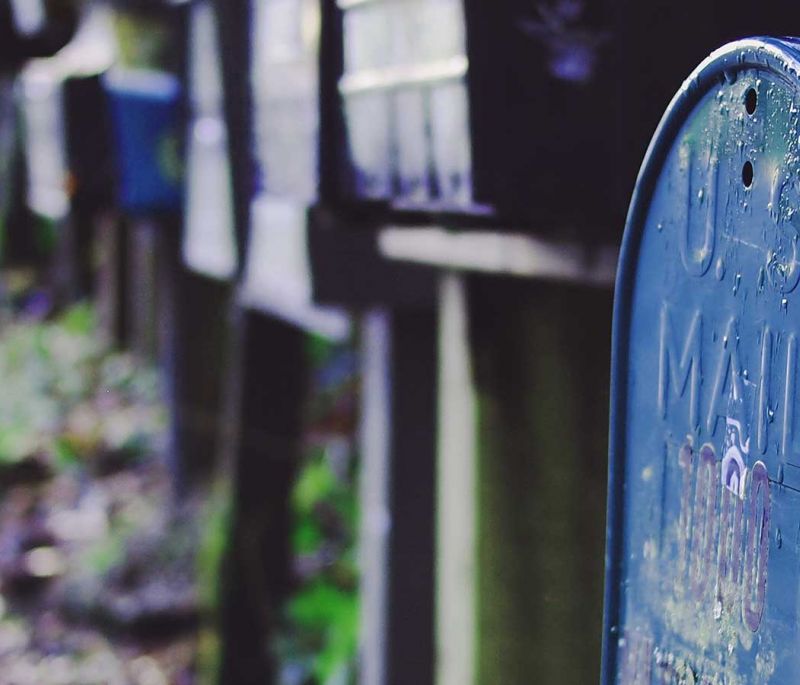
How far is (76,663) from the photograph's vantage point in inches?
273

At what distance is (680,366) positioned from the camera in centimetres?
132

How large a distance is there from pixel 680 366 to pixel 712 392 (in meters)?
0.08

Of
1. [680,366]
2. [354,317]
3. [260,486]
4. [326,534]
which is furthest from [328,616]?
[680,366]

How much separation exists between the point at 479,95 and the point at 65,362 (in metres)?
11.2

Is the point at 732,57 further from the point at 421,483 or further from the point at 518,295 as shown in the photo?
the point at 421,483

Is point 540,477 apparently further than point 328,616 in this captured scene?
No

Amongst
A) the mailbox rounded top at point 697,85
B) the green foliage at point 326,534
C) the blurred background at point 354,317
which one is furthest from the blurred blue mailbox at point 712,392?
the green foliage at point 326,534

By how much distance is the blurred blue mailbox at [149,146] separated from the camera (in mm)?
6113

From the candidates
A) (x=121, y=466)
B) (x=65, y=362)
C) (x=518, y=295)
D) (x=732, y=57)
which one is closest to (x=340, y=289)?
(x=518, y=295)

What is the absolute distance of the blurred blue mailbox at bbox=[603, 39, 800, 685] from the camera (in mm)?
1098

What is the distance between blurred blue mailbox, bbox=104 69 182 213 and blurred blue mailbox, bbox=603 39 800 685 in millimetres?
4876

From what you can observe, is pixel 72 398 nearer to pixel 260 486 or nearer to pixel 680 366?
pixel 260 486

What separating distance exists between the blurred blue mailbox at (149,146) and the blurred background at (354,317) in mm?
18

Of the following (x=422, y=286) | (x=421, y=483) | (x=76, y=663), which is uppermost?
(x=422, y=286)
